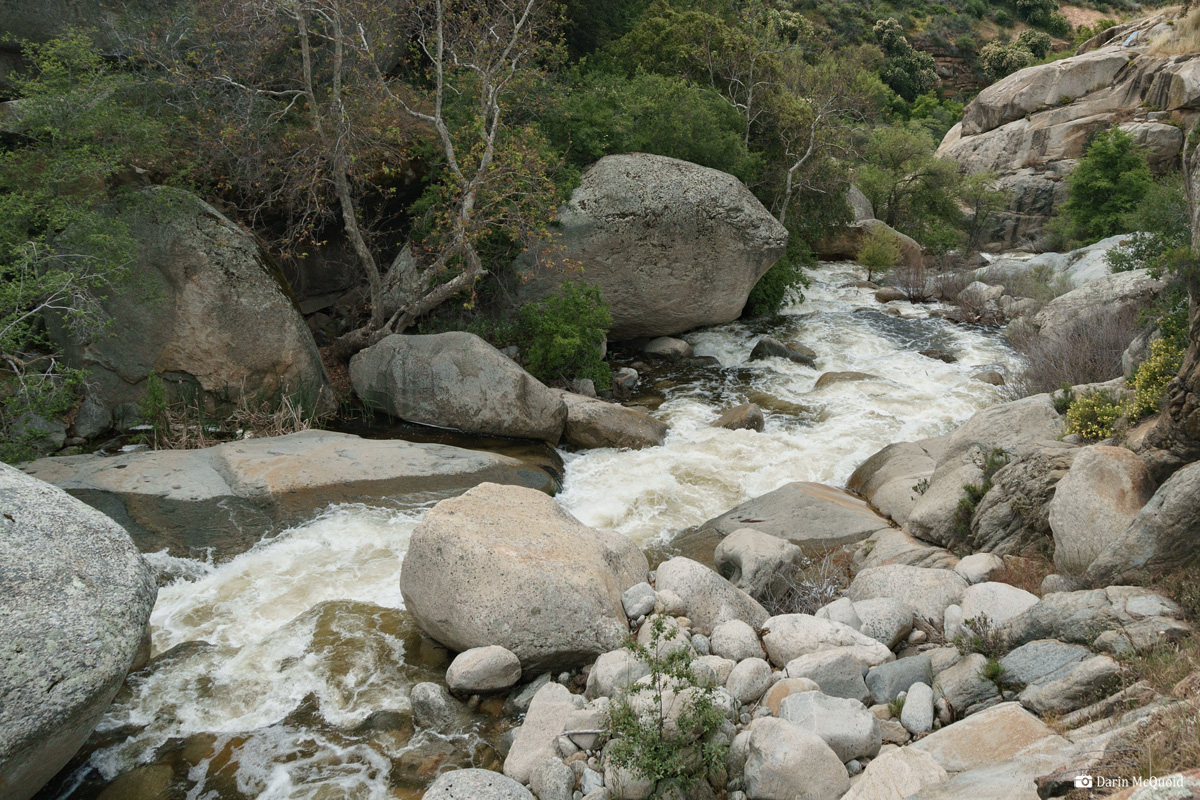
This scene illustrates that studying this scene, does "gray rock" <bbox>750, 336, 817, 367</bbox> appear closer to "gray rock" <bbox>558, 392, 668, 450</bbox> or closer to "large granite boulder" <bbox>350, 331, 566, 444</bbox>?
"gray rock" <bbox>558, 392, 668, 450</bbox>

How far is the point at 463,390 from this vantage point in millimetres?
12375

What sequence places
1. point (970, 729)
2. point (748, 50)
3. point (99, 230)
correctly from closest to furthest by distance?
point (970, 729)
point (99, 230)
point (748, 50)

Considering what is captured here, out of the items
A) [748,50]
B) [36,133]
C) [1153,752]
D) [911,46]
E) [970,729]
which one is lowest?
[970,729]

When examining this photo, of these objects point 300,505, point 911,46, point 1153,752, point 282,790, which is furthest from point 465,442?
point 911,46

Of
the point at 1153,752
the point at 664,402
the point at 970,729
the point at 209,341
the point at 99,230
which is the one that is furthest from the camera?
A: the point at 664,402

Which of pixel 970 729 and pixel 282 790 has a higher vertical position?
pixel 970 729

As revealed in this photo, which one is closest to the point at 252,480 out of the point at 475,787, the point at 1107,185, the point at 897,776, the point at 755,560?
the point at 475,787

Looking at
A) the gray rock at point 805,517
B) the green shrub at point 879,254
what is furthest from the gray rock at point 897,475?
the green shrub at point 879,254

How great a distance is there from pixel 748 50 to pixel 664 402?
11948 millimetres

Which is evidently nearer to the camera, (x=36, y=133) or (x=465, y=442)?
(x=36, y=133)

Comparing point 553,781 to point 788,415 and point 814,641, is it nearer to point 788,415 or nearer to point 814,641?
point 814,641

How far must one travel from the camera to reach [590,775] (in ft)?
17.0

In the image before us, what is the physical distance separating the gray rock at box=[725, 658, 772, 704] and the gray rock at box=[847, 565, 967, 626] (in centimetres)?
161

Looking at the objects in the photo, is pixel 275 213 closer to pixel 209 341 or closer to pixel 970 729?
pixel 209 341
